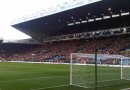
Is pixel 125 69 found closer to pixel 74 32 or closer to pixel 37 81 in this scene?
pixel 37 81

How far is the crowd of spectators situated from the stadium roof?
2.93 meters

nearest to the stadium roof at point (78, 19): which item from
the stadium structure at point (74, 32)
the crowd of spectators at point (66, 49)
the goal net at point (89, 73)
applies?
the stadium structure at point (74, 32)

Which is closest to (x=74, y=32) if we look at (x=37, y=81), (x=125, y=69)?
(x=125, y=69)

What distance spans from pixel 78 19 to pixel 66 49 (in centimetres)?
797

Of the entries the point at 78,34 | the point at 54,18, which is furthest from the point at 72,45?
the point at 54,18

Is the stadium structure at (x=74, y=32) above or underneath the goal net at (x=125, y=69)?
above

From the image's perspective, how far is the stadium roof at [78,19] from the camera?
4897cm

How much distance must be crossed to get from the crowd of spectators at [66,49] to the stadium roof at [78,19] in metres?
2.93

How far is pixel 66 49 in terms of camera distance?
6712 centimetres

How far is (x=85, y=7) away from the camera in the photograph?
48938 millimetres

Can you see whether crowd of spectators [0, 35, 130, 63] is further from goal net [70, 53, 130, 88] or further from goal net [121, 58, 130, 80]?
goal net [70, 53, 130, 88]

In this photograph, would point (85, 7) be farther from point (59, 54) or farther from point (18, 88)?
point (18, 88)

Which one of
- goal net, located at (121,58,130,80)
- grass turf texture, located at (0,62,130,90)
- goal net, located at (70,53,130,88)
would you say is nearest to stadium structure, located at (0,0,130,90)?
goal net, located at (121,58,130,80)

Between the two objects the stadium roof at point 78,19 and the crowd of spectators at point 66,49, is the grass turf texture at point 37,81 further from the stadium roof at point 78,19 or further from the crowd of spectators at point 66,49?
the crowd of spectators at point 66,49
